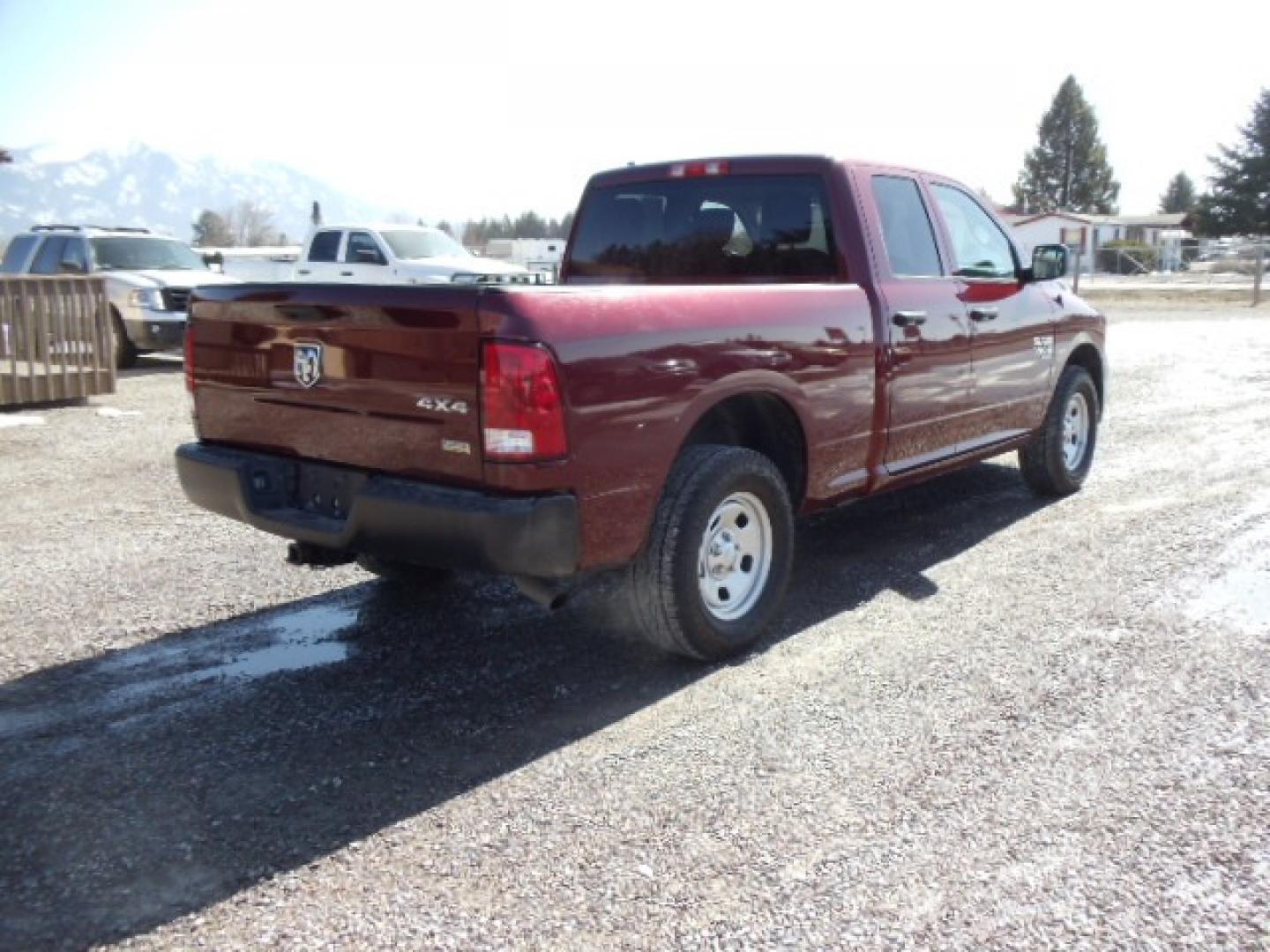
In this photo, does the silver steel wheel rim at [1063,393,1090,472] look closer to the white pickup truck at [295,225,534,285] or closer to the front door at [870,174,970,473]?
the front door at [870,174,970,473]

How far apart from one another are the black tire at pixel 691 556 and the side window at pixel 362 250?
1274 cm

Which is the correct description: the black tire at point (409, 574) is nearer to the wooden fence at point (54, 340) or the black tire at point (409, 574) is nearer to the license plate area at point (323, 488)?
the license plate area at point (323, 488)

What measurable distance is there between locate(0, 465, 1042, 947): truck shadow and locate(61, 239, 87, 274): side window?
11.3 meters

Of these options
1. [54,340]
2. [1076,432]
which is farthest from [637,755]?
[54,340]

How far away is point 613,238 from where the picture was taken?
18.7ft

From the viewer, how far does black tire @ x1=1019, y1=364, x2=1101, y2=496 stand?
22.0ft

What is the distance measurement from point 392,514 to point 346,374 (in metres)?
0.55

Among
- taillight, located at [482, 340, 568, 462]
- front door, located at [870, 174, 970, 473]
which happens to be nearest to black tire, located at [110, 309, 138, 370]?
front door, located at [870, 174, 970, 473]

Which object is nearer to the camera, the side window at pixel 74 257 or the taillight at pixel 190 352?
the taillight at pixel 190 352

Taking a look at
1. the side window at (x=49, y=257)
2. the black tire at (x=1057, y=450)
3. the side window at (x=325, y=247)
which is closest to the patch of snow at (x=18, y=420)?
the side window at (x=49, y=257)

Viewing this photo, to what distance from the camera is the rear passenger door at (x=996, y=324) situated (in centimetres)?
571

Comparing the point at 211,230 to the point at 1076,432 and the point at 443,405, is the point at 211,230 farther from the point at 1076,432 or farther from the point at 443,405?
the point at 443,405

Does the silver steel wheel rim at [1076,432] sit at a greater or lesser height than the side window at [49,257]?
lesser

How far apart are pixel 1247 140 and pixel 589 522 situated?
72.0m
